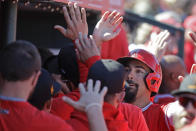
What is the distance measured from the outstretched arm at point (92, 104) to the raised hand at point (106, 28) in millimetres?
1230

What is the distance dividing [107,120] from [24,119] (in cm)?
73

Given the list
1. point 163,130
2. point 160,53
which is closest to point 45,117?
point 163,130

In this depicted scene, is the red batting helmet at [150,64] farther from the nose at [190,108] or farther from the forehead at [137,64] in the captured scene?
the nose at [190,108]

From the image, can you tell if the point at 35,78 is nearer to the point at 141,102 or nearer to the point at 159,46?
the point at 141,102

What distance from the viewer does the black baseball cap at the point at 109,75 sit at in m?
3.66

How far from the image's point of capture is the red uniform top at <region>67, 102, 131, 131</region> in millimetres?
3627

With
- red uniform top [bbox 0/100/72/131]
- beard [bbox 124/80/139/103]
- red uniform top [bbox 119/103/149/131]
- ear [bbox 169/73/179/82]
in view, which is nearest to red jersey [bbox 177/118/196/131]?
red uniform top [bbox 0/100/72/131]

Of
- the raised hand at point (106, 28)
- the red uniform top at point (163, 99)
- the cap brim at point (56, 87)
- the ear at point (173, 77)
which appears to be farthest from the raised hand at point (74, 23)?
the ear at point (173, 77)

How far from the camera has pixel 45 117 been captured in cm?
330

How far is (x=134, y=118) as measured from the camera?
13.9 feet

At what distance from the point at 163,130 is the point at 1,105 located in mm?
1952

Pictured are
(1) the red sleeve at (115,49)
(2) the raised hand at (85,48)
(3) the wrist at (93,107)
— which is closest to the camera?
(3) the wrist at (93,107)

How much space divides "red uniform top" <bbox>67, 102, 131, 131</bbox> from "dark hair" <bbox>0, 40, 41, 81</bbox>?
0.51m

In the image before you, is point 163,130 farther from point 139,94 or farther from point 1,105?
point 1,105
